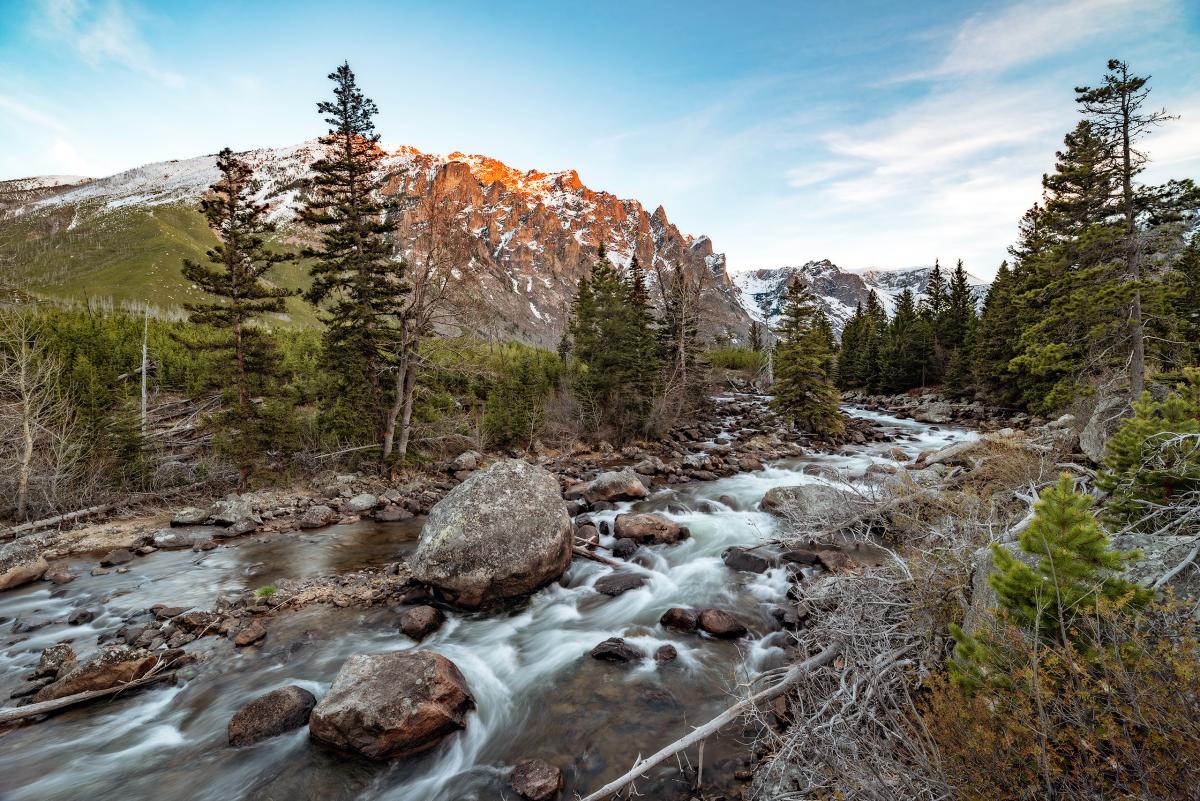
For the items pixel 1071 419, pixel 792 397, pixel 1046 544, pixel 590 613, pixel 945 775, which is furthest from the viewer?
pixel 792 397

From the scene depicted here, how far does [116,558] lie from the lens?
11.1 metres

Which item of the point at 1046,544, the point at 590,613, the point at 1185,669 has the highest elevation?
the point at 1046,544

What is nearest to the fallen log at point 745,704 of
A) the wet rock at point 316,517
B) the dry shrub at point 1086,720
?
the dry shrub at point 1086,720

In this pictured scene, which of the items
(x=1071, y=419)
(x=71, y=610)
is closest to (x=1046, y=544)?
(x=71, y=610)

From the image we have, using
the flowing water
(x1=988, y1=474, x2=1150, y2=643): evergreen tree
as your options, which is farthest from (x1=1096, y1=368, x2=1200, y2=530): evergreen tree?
the flowing water

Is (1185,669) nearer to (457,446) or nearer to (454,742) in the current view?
(454,742)

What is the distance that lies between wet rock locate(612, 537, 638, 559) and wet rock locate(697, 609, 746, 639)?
128 inches

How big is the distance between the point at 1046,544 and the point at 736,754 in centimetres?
370

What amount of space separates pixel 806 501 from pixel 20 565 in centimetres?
1682

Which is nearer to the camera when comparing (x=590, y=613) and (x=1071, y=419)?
→ (x=590, y=613)

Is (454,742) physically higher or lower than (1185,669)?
lower

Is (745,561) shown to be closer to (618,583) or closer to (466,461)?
(618,583)

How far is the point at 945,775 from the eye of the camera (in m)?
2.73

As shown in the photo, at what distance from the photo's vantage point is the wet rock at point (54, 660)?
674 cm
